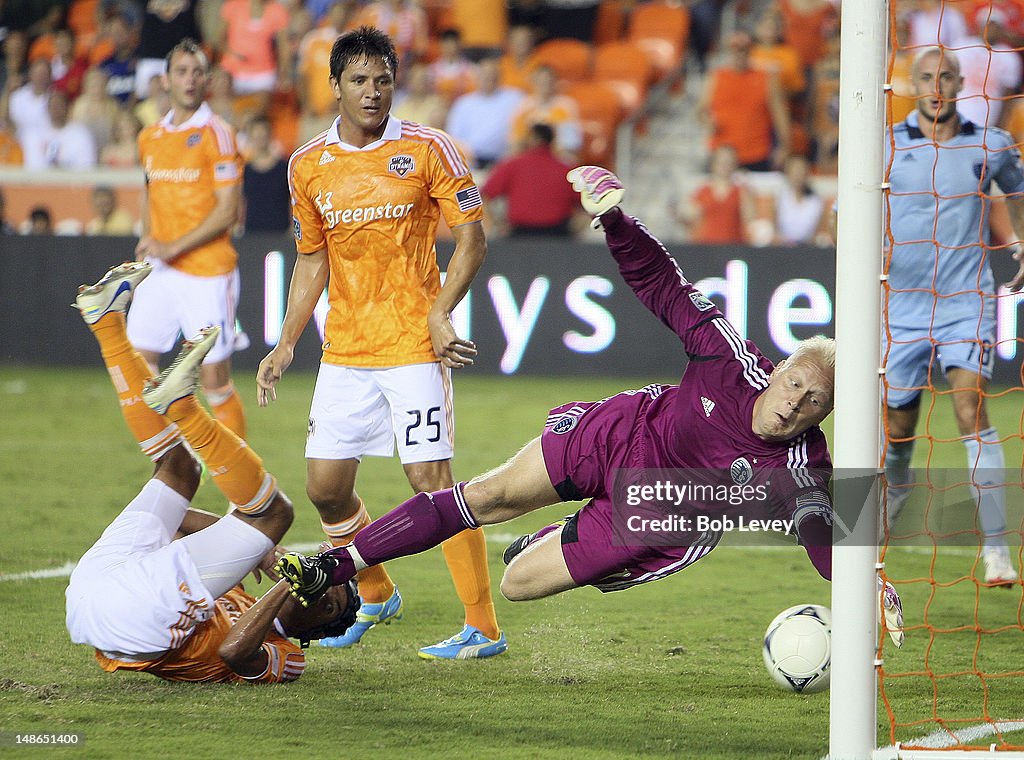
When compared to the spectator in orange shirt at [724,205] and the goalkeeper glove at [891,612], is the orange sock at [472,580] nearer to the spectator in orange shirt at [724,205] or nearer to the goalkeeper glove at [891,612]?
the goalkeeper glove at [891,612]

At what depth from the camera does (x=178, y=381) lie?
4.63 meters

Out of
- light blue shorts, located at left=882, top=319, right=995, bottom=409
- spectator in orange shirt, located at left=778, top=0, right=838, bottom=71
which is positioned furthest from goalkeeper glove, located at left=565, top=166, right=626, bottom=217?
spectator in orange shirt, located at left=778, top=0, right=838, bottom=71

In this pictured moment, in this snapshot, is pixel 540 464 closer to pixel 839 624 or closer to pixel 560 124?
pixel 839 624

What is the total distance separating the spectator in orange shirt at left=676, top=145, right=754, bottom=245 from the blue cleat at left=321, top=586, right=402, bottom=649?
732cm

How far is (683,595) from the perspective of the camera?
19.2ft

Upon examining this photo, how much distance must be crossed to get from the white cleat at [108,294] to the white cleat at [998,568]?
12.3 feet

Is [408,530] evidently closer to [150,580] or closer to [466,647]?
[466,647]

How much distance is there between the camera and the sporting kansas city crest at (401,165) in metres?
5.05

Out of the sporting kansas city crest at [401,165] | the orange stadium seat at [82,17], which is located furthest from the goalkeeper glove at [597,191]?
the orange stadium seat at [82,17]

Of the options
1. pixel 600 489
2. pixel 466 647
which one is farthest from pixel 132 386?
pixel 600 489

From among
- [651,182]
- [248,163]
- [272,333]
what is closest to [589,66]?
[651,182]

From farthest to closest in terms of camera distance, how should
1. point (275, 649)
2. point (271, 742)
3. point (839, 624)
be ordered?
point (275, 649), point (271, 742), point (839, 624)

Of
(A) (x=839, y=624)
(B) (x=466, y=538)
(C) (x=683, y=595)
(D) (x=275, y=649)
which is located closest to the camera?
(A) (x=839, y=624)

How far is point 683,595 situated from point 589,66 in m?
9.37
